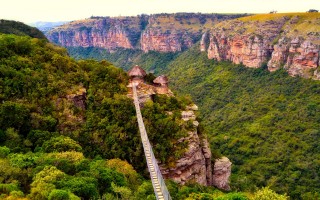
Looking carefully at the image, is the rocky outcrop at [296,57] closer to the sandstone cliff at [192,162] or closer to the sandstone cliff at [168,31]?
the sandstone cliff at [192,162]

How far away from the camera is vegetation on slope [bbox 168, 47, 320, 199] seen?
188 feet

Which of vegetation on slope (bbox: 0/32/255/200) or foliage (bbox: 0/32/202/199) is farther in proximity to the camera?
foliage (bbox: 0/32/202/199)

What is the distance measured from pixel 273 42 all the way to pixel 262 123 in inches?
1400

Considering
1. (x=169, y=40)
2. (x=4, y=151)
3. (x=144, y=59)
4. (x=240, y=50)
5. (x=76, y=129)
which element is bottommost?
(x=144, y=59)

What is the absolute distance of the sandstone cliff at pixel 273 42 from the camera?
89.2m

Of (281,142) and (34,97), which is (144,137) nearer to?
(34,97)

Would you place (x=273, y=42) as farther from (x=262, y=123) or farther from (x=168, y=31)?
(x=168, y=31)

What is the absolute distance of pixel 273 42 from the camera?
10288 cm

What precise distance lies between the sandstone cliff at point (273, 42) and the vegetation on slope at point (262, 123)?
296 centimetres

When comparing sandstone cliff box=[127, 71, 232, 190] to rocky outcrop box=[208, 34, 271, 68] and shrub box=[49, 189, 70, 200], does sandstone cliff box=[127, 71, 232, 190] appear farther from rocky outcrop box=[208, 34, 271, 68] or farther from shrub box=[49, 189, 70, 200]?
rocky outcrop box=[208, 34, 271, 68]

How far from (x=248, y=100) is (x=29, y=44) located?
63.4m

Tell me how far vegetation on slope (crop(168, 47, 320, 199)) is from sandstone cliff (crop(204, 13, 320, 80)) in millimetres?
2962

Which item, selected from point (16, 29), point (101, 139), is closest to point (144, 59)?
point (16, 29)

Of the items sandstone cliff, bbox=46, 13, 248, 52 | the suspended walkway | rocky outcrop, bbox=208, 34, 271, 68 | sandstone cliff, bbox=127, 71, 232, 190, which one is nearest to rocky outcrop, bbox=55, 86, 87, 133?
sandstone cliff, bbox=127, 71, 232, 190
